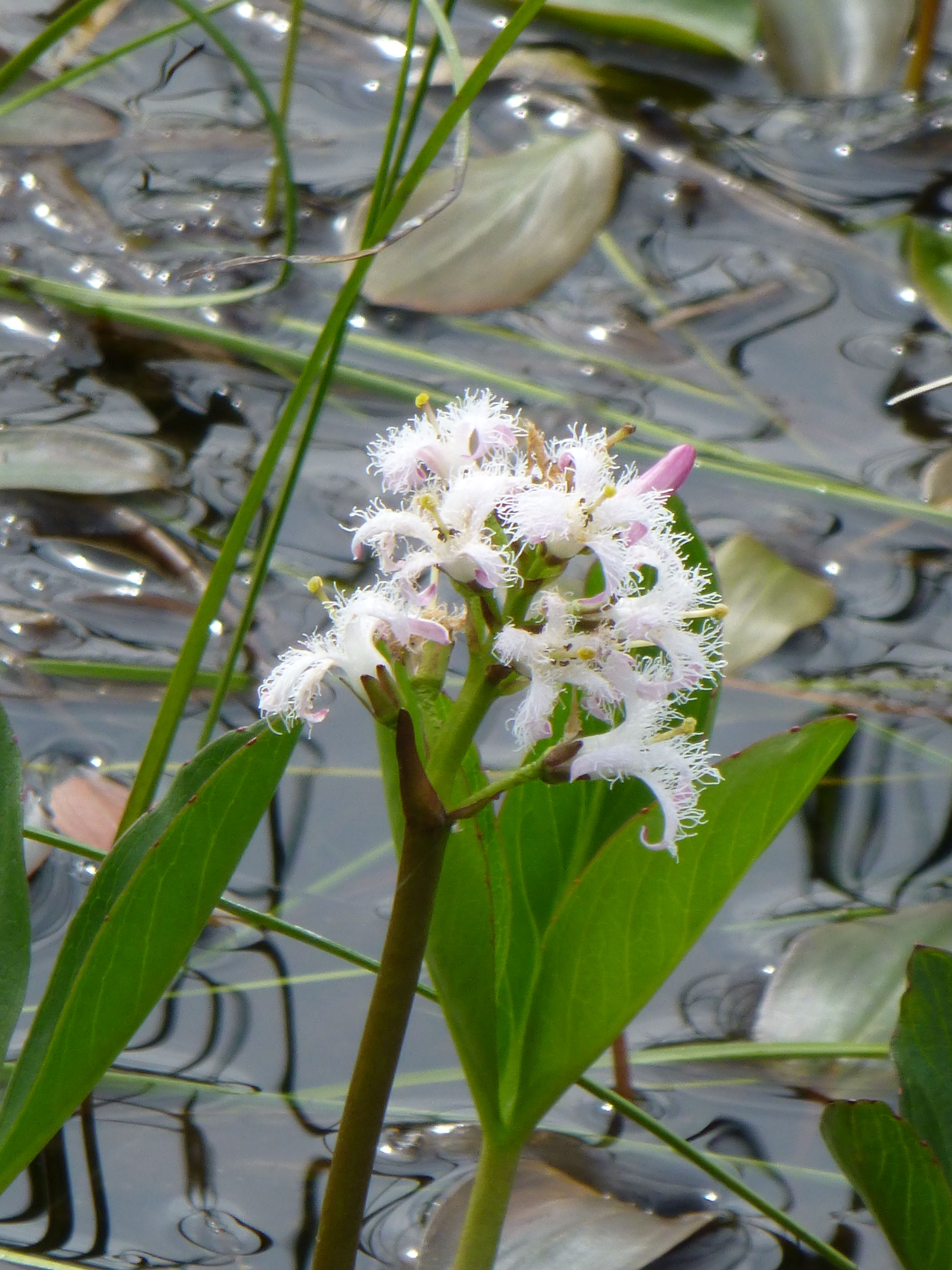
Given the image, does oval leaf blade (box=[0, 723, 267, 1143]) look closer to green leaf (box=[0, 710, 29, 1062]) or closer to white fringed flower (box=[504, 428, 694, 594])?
green leaf (box=[0, 710, 29, 1062])

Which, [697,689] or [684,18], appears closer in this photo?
[697,689]

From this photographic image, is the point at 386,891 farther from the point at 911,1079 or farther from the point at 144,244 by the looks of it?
the point at 144,244

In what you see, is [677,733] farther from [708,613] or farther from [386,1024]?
[386,1024]

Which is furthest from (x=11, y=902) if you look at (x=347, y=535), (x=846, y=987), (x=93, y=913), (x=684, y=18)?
(x=684, y=18)

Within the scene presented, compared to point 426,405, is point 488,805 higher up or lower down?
lower down

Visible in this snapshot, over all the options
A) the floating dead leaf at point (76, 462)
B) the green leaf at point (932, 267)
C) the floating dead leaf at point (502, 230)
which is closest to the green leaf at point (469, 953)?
the floating dead leaf at point (76, 462)

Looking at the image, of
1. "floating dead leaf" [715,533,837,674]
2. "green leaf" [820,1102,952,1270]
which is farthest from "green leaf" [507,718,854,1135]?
"floating dead leaf" [715,533,837,674]
